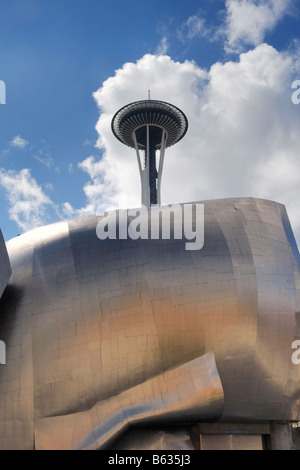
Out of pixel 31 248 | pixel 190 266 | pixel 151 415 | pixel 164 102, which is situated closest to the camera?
pixel 151 415

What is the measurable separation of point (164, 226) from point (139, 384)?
5367mm

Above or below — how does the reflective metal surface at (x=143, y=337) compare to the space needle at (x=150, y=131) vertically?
below

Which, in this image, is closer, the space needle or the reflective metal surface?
the reflective metal surface

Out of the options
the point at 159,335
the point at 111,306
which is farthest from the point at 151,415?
the point at 111,306

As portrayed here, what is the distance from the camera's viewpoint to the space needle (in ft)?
235

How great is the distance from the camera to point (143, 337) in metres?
14.6

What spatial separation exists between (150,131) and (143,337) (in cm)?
6357

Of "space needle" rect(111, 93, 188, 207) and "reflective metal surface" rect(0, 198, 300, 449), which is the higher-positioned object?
"space needle" rect(111, 93, 188, 207)

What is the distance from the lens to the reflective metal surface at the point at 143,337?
1424 cm

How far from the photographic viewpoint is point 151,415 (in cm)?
1424

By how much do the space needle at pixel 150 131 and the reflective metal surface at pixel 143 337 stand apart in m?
54.5

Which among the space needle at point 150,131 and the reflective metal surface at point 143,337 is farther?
the space needle at point 150,131

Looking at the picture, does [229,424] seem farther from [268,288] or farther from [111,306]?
[111,306]

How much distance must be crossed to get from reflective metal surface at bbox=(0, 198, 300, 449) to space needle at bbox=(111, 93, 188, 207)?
2147 inches
